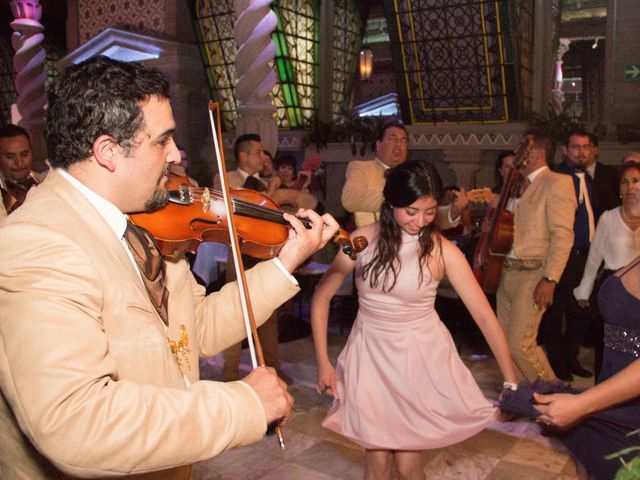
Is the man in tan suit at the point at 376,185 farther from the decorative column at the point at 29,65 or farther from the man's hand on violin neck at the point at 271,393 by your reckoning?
the decorative column at the point at 29,65

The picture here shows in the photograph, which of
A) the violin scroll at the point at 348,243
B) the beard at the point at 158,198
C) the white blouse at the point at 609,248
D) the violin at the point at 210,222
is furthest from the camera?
the white blouse at the point at 609,248

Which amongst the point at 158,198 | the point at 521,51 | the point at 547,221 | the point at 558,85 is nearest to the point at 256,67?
the point at 521,51

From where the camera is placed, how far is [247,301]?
1413 millimetres

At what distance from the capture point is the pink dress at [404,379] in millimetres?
2375

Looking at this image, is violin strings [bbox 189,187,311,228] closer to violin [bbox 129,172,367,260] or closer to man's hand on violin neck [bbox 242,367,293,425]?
violin [bbox 129,172,367,260]

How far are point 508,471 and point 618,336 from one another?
1.23 m

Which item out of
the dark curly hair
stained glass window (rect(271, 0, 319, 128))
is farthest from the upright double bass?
stained glass window (rect(271, 0, 319, 128))

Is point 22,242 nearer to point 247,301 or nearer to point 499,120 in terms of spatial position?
point 247,301

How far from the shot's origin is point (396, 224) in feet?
8.57

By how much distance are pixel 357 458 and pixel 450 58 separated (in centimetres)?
525

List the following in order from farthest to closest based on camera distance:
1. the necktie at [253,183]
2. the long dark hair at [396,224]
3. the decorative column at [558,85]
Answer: the decorative column at [558,85] < the necktie at [253,183] < the long dark hair at [396,224]

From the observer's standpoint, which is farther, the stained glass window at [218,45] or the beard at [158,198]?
the stained glass window at [218,45]

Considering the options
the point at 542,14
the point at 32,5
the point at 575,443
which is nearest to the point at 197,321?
the point at 575,443

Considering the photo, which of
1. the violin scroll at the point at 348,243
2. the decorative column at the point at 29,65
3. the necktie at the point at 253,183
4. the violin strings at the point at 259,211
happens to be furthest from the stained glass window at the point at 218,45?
the violin strings at the point at 259,211
